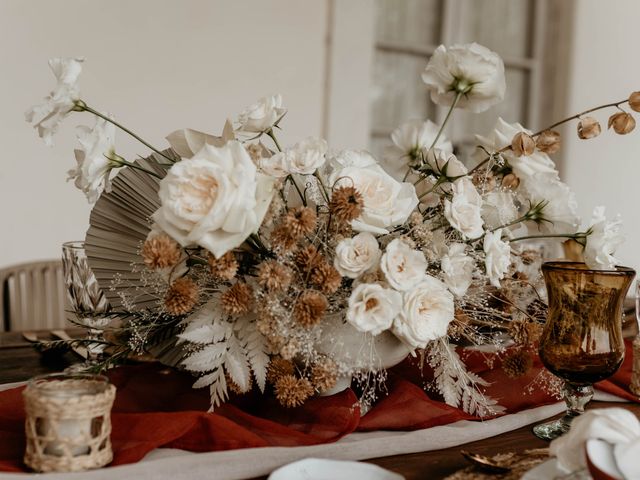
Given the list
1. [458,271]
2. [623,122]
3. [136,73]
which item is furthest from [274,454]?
[136,73]

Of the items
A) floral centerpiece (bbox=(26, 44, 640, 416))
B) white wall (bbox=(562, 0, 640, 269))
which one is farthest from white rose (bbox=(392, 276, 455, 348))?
white wall (bbox=(562, 0, 640, 269))

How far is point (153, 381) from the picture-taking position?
0.94 metres

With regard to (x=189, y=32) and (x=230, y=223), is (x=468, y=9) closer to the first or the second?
(x=189, y=32)

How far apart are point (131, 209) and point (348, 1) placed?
7.42 ft

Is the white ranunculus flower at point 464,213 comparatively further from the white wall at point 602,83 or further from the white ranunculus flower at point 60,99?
the white wall at point 602,83

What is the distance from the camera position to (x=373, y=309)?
0.76m

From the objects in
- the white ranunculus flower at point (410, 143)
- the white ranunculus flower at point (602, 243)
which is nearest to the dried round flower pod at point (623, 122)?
the white ranunculus flower at point (602, 243)

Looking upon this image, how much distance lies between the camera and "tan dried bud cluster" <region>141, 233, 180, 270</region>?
75cm

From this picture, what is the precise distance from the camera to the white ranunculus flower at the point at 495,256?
857 millimetres

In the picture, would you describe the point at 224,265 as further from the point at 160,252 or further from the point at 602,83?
the point at 602,83

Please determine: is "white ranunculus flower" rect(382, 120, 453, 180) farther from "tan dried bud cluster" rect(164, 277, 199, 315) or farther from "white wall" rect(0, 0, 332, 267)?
"white wall" rect(0, 0, 332, 267)

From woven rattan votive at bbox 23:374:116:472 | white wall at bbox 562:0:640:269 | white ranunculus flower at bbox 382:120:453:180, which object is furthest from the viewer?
white wall at bbox 562:0:640:269

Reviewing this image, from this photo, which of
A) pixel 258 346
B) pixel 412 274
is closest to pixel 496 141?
pixel 412 274

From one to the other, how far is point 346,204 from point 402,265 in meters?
0.09
